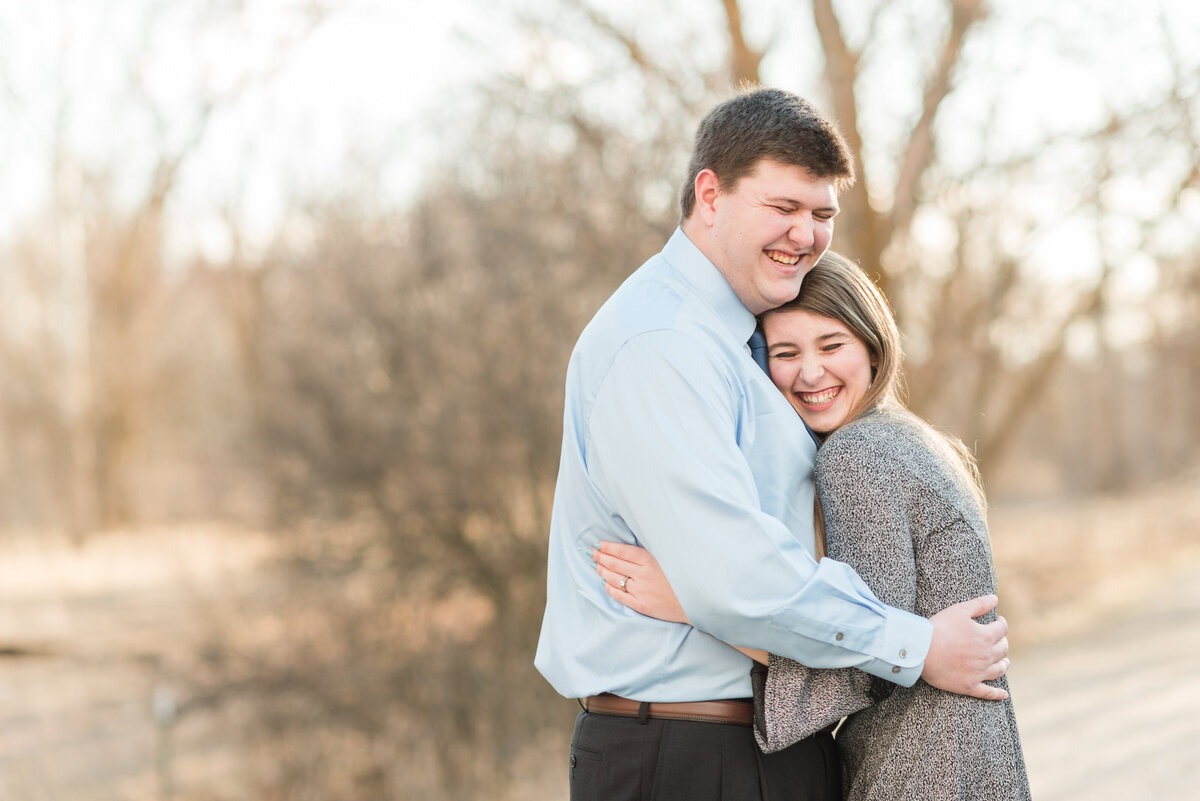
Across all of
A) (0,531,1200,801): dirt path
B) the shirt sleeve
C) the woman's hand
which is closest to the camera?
the shirt sleeve

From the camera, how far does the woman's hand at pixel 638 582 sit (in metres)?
2.16

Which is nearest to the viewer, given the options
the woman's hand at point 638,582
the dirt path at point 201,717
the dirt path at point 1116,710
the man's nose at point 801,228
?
the woman's hand at point 638,582

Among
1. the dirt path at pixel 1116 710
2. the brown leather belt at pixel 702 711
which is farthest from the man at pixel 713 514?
the dirt path at pixel 1116 710

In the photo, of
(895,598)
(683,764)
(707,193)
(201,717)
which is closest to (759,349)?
(707,193)

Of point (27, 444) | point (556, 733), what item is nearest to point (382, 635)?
point (556, 733)

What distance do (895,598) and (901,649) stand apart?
0.12 metres

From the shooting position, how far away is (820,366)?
2482 mm

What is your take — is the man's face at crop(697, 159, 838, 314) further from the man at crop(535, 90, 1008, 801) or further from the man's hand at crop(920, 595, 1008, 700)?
the man's hand at crop(920, 595, 1008, 700)

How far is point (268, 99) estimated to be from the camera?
1991 cm

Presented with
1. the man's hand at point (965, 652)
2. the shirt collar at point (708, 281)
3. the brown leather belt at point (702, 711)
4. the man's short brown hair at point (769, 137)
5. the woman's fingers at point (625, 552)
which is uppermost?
the man's short brown hair at point (769, 137)

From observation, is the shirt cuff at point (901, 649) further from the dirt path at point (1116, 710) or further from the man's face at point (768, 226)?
the dirt path at point (1116, 710)

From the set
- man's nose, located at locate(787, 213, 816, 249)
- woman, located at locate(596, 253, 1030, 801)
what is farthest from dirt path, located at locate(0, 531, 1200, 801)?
man's nose, located at locate(787, 213, 816, 249)

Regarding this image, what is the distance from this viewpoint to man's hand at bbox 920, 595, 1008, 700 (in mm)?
2172

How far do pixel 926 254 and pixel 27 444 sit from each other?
28.9 meters
